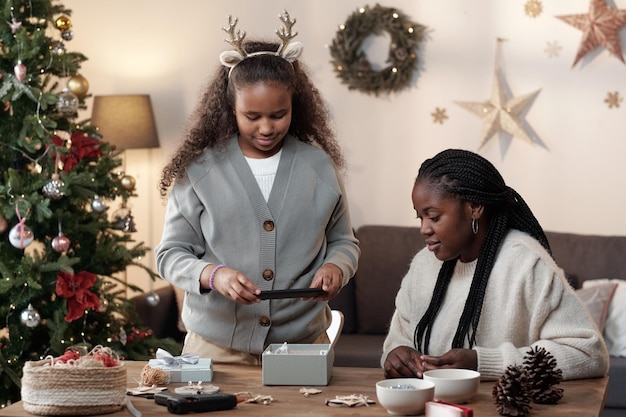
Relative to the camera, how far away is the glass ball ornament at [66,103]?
358cm

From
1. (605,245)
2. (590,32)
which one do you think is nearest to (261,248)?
(605,245)

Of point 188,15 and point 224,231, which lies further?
point 188,15

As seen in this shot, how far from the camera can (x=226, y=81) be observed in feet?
7.93

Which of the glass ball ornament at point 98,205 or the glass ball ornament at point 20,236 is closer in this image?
the glass ball ornament at point 20,236

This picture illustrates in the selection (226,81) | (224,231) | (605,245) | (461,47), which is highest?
(461,47)

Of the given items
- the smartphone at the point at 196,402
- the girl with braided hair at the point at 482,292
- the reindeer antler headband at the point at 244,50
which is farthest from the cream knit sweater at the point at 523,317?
the reindeer antler headband at the point at 244,50

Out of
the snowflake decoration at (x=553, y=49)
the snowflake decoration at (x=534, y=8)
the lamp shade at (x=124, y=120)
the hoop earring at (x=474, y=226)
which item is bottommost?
the hoop earring at (x=474, y=226)

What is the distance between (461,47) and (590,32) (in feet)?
2.07

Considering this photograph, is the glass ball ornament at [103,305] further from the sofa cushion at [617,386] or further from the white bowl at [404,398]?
the white bowl at [404,398]

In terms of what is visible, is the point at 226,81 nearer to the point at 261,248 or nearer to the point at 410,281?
the point at 261,248

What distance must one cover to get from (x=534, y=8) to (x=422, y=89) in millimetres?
677

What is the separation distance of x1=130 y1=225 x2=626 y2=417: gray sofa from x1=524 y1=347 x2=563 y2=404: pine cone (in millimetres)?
2509

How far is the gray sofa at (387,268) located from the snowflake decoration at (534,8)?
109cm

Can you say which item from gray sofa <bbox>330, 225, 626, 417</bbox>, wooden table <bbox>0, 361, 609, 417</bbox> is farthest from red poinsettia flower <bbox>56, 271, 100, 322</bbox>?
wooden table <bbox>0, 361, 609, 417</bbox>
